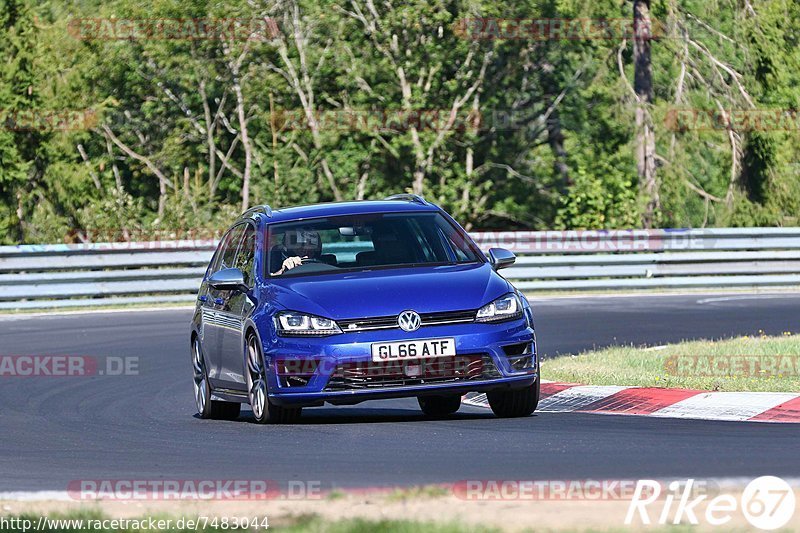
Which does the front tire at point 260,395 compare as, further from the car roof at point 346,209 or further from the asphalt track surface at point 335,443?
the car roof at point 346,209

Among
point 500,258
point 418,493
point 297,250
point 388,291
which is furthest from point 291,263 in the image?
point 418,493

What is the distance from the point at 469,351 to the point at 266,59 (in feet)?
97.9

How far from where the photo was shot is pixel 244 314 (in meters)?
11.2

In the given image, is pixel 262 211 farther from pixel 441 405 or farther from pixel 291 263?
pixel 441 405

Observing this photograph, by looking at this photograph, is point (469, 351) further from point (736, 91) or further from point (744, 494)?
point (736, 91)

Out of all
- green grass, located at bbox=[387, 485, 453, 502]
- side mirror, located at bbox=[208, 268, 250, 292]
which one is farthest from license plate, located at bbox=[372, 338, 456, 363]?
green grass, located at bbox=[387, 485, 453, 502]

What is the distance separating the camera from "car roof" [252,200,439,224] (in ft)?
39.0

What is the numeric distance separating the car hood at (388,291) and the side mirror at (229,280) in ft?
1.19

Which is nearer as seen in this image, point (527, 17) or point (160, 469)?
point (160, 469)

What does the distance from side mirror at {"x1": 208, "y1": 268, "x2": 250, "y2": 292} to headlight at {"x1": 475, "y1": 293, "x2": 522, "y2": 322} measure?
1832mm

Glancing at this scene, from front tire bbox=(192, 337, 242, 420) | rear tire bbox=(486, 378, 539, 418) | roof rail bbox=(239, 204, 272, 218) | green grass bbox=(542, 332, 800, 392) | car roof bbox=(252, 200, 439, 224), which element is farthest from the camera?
green grass bbox=(542, 332, 800, 392)

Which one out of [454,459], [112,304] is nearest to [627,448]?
[454,459]

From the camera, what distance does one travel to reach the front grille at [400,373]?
10.2 meters

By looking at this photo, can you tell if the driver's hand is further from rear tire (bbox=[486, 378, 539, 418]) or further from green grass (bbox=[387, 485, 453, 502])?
green grass (bbox=[387, 485, 453, 502])
